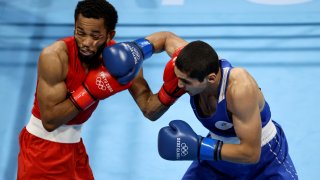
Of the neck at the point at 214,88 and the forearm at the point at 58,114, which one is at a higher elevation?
the neck at the point at 214,88

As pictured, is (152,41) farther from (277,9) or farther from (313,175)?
(277,9)

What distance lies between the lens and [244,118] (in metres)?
2.51

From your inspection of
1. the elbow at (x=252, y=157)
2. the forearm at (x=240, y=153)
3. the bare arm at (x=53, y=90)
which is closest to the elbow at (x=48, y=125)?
the bare arm at (x=53, y=90)

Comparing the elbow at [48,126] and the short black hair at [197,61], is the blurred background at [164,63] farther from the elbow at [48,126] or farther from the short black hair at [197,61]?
the short black hair at [197,61]

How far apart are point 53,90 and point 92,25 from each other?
38 centimetres

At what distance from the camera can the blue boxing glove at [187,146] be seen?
2.61 m

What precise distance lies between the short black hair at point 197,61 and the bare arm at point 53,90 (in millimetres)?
602

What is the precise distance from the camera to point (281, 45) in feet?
16.2

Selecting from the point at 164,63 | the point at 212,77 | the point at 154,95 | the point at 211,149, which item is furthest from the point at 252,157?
the point at 164,63

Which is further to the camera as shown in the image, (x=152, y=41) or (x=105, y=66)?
(x=152, y=41)

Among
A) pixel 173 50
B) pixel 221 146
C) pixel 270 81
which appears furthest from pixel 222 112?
pixel 270 81

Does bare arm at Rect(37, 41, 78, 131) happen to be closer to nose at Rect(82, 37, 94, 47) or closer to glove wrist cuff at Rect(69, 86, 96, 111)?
glove wrist cuff at Rect(69, 86, 96, 111)

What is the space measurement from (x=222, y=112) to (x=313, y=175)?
4.63 ft

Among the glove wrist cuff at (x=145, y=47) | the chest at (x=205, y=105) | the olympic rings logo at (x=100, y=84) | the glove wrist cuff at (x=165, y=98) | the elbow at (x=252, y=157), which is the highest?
the glove wrist cuff at (x=145, y=47)
